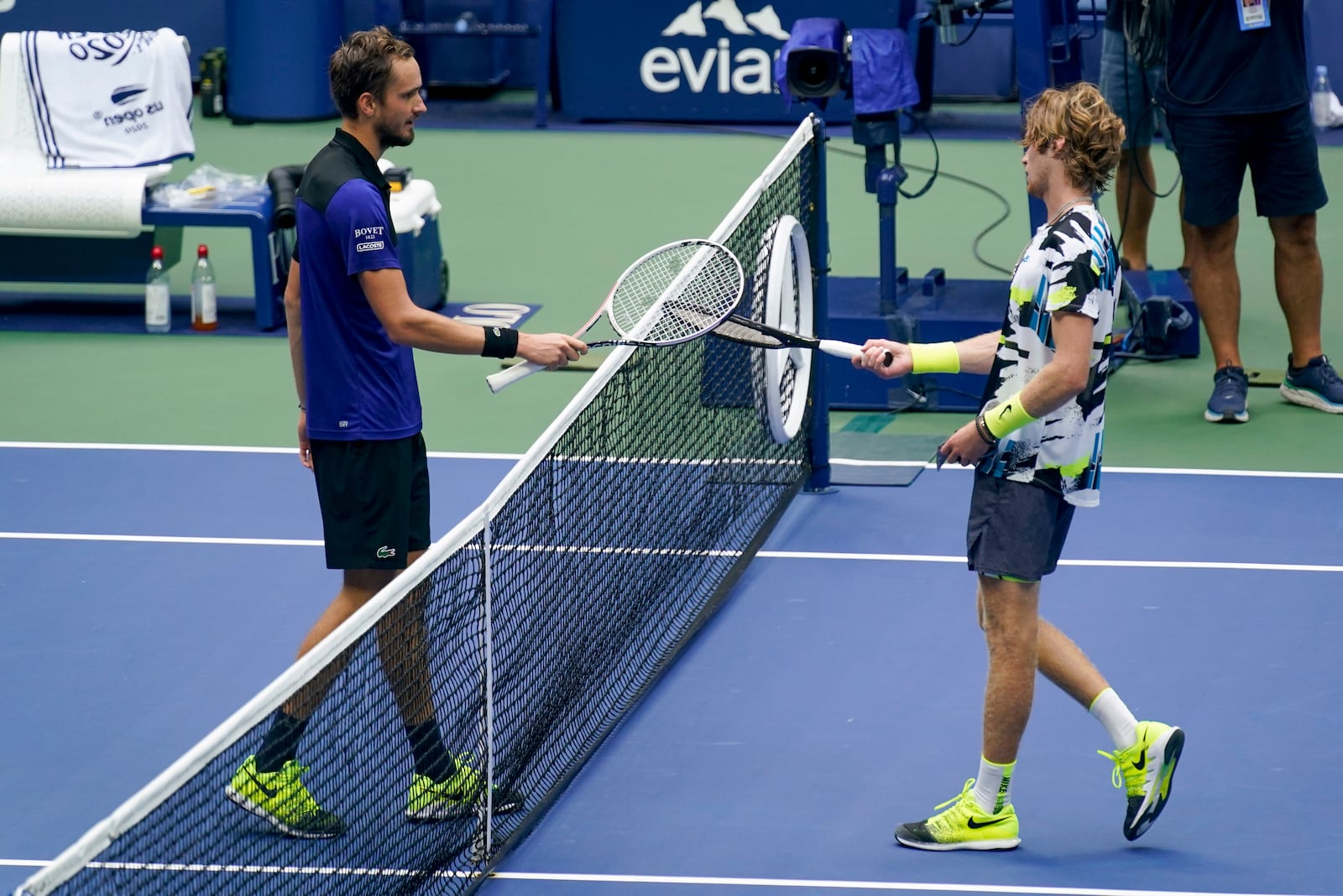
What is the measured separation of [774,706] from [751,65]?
9.41 meters

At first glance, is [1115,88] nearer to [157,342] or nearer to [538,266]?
[538,266]

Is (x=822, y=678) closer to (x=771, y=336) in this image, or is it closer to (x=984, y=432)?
(x=771, y=336)

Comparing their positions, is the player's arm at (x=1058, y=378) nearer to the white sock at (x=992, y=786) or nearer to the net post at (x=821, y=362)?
the white sock at (x=992, y=786)

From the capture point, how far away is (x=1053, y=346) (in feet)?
14.2

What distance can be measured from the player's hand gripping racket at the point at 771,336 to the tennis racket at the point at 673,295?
0.05 metres

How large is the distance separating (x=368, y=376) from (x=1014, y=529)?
154 cm

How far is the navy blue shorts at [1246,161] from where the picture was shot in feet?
25.7

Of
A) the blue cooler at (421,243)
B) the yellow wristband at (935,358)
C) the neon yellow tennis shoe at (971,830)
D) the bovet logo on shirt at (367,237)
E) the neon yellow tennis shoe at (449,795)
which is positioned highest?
the bovet logo on shirt at (367,237)

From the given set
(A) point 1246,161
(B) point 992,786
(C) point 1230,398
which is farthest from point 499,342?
(A) point 1246,161

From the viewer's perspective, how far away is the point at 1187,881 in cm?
448

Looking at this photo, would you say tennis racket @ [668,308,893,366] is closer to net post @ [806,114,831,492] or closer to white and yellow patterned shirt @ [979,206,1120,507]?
white and yellow patterned shirt @ [979,206,1120,507]

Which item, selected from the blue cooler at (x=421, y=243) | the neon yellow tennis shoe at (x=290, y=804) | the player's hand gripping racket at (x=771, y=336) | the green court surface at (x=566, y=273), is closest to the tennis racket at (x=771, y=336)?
the player's hand gripping racket at (x=771, y=336)

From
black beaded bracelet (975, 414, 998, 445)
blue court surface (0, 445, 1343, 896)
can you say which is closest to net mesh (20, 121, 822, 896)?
blue court surface (0, 445, 1343, 896)

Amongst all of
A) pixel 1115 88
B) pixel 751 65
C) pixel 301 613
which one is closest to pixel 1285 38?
pixel 1115 88
